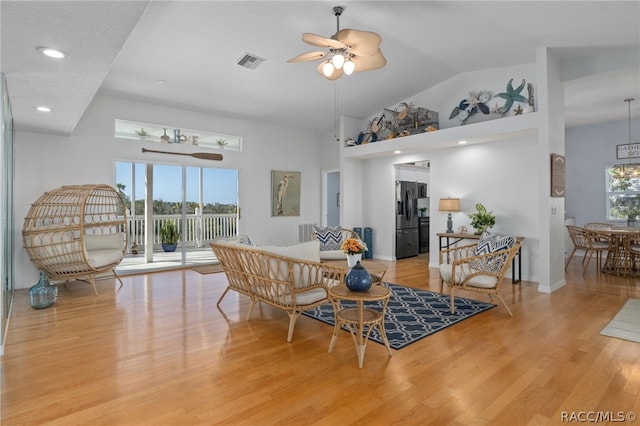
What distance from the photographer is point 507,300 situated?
461 centimetres

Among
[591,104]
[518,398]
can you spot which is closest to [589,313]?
[518,398]

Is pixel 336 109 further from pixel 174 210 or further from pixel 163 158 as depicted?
pixel 174 210

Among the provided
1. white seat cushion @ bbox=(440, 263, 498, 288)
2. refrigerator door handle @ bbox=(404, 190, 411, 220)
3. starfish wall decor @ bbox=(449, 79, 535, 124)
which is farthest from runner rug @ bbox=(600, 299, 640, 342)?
refrigerator door handle @ bbox=(404, 190, 411, 220)

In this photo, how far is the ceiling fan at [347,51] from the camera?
3.35 metres

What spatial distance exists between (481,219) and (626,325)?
2.58 meters

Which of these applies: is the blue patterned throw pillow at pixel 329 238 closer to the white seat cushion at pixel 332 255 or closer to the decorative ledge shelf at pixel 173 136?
the white seat cushion at pixel 332 255

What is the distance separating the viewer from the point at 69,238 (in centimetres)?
531

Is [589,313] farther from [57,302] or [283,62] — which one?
[57,302]

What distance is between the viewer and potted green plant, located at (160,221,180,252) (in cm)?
691

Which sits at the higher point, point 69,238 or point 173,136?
point 173,136

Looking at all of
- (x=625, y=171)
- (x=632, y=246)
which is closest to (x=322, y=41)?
(x=632, y=246)

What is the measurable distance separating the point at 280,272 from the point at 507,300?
3.18 meters

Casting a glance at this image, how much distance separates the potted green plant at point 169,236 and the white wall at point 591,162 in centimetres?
915

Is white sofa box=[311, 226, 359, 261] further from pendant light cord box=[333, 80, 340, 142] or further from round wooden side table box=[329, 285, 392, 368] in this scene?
round wooden side table box=[329, 285, 392, 368]
